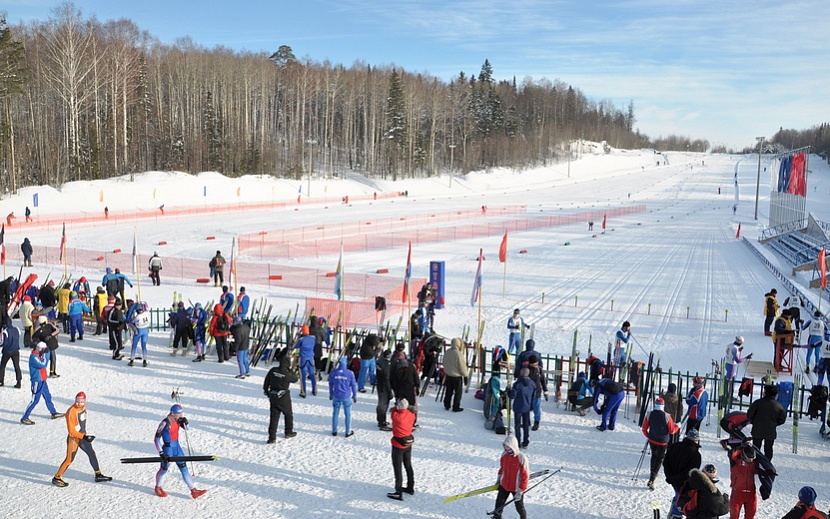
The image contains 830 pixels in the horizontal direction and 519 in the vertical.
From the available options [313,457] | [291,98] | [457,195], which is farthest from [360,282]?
[291,98]

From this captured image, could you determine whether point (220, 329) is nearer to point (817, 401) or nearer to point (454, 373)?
point (454, 373)

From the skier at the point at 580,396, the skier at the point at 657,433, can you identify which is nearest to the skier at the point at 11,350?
the skier at the point at 580,396

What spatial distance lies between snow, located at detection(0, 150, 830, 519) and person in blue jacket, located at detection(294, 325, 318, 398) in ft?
1.15

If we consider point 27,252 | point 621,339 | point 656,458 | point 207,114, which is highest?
point 207,114

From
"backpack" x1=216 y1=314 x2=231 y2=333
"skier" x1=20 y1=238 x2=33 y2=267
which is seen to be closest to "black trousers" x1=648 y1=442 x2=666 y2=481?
"backpack" x1=216 y1=314 x2=231 y2=333

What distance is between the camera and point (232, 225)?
137 feet

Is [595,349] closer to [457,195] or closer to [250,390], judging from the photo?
[250,390]

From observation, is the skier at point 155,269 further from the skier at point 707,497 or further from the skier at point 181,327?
the skier at point 707,497

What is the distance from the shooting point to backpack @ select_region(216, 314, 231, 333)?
13.4 meters

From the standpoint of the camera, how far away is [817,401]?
10641 mm

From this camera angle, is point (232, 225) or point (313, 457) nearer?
point (313, 457)

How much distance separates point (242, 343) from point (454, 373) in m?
4.38

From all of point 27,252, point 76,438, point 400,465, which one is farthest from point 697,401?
point 27,252

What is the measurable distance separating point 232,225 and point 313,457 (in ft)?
114
